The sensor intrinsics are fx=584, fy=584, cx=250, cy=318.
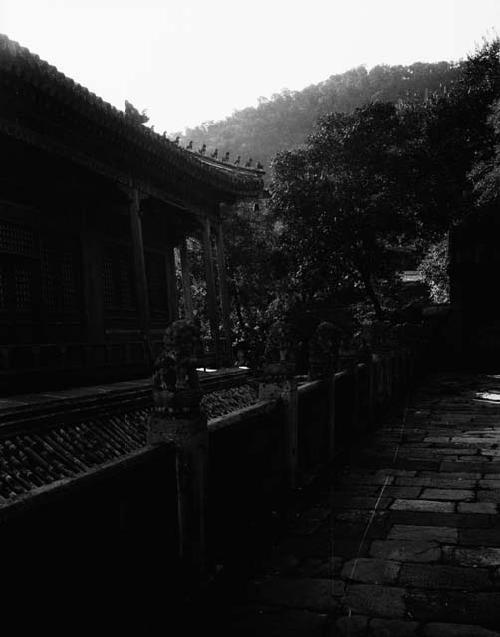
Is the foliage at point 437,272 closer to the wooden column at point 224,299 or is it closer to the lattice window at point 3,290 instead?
the wooden column at point 224,299

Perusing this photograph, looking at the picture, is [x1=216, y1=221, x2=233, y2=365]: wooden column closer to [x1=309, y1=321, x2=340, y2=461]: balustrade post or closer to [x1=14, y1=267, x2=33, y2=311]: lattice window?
[x1=14, y1=267, x2=33, y2=311]: lattice window

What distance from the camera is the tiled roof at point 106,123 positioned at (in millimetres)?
7406

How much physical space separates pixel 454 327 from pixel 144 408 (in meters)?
17.7

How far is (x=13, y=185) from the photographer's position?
10.5 m

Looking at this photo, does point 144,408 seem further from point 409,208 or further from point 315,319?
point 409,208

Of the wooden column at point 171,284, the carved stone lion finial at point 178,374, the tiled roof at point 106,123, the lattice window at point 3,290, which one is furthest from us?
the wooden column at point 171,284

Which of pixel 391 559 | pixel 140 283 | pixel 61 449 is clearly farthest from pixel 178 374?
pixel 140 283

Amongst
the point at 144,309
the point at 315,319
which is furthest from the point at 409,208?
the point at 144,309

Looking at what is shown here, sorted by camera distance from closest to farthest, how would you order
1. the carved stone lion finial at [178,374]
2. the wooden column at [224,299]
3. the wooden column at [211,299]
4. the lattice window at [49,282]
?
the carved stone lion finial at [178,374]
the lattice window at [49,282]
the wooden column at [211,299]
the wooden column at [224,299]

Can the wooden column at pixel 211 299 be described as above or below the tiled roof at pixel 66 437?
above

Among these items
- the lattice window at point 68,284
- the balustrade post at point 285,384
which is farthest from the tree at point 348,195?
the balustrade post at point 285,384

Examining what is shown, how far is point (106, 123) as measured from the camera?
A: 9.44 meters

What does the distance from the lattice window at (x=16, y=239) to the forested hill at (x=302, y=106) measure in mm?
33881

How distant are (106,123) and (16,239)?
9.20ft
